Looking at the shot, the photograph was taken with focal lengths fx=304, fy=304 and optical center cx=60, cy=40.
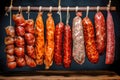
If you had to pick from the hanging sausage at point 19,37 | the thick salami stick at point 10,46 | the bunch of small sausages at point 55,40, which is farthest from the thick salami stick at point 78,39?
the thick salami stick at point 10,46

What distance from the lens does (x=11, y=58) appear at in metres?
4.29

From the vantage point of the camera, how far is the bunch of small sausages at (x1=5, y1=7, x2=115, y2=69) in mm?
4289

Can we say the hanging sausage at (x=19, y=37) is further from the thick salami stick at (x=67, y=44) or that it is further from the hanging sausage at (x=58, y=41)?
the thick salami stick at (x=67, y=44)

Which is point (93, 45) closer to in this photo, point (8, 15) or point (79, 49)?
point (79, 49)

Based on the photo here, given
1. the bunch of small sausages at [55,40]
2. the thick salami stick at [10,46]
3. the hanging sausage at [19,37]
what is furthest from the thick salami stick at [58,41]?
the thick salami stick at [10,46]

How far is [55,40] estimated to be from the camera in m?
4.36

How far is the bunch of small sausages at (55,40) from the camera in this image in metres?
4.29

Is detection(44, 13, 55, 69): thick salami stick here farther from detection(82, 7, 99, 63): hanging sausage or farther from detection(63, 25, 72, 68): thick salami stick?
detection(82, 7, 99, 63): hanging sausage

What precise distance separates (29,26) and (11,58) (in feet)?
1.70

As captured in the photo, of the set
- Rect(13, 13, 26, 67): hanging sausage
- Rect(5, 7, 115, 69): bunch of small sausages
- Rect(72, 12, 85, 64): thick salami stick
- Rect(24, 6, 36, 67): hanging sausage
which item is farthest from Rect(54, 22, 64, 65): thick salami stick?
Rect(13, 13, 26, 67): hanging sausage

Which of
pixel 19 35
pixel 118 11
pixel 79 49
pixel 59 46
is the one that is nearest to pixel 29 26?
pixel 19 35

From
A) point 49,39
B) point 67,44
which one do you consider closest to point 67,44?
point 67,44

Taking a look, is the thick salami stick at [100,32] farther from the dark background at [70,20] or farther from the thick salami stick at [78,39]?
the dark background at [70,20]

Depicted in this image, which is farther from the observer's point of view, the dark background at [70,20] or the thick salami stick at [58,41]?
the dark background at [70,20]
